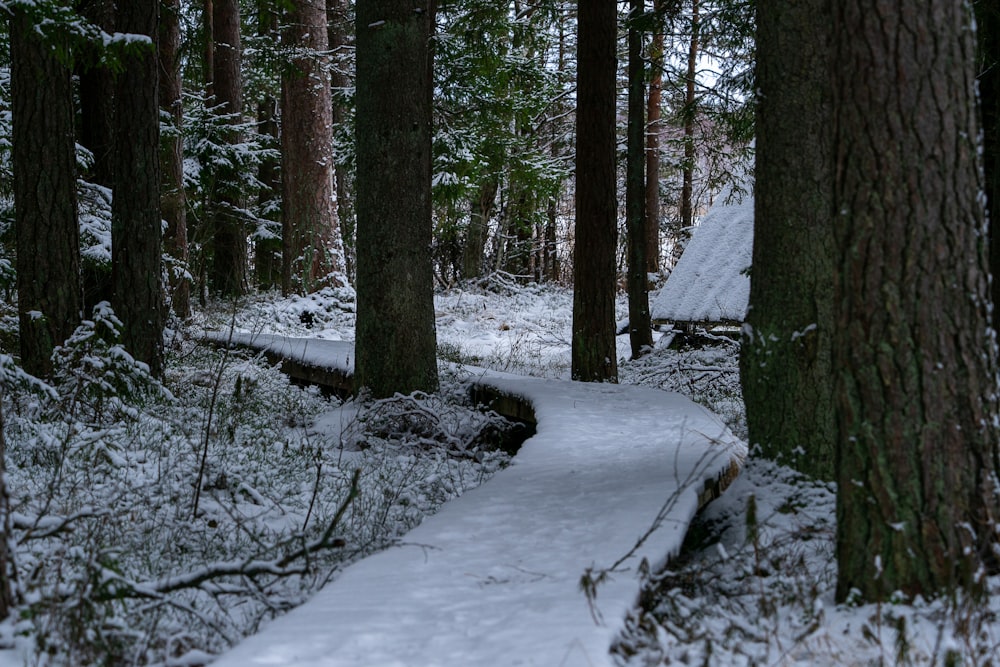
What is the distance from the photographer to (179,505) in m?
5.46

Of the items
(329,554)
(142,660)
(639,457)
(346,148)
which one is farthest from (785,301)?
(346,148)

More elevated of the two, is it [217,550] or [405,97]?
[405,97]

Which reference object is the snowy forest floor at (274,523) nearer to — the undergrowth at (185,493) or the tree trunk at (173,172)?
the undergrowth at (185,493)

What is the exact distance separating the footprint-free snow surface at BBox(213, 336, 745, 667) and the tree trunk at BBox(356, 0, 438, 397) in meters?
2.15

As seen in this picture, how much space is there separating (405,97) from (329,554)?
477cm

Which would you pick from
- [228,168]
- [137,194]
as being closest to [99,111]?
[137,194]

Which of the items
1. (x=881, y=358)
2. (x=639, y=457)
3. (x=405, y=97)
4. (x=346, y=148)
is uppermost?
(x=346, y=148)

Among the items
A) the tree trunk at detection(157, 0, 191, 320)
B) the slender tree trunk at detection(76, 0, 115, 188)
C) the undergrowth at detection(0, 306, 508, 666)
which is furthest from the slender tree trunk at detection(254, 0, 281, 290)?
the undergrowth at detection(0, 306, 508, 666)

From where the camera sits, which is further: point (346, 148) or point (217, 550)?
point (346, 148)

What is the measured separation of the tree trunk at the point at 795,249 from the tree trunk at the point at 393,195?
3.76m

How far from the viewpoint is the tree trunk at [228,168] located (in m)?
18.6

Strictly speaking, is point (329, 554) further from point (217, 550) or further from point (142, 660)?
point (142, 660)

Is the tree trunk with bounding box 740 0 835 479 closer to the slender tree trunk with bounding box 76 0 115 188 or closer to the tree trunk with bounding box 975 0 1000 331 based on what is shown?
the tree trunk with bounding box 975 0 1000 331

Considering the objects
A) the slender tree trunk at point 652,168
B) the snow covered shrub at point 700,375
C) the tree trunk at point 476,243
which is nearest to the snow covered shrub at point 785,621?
the snow covered shrub at point 700,375
